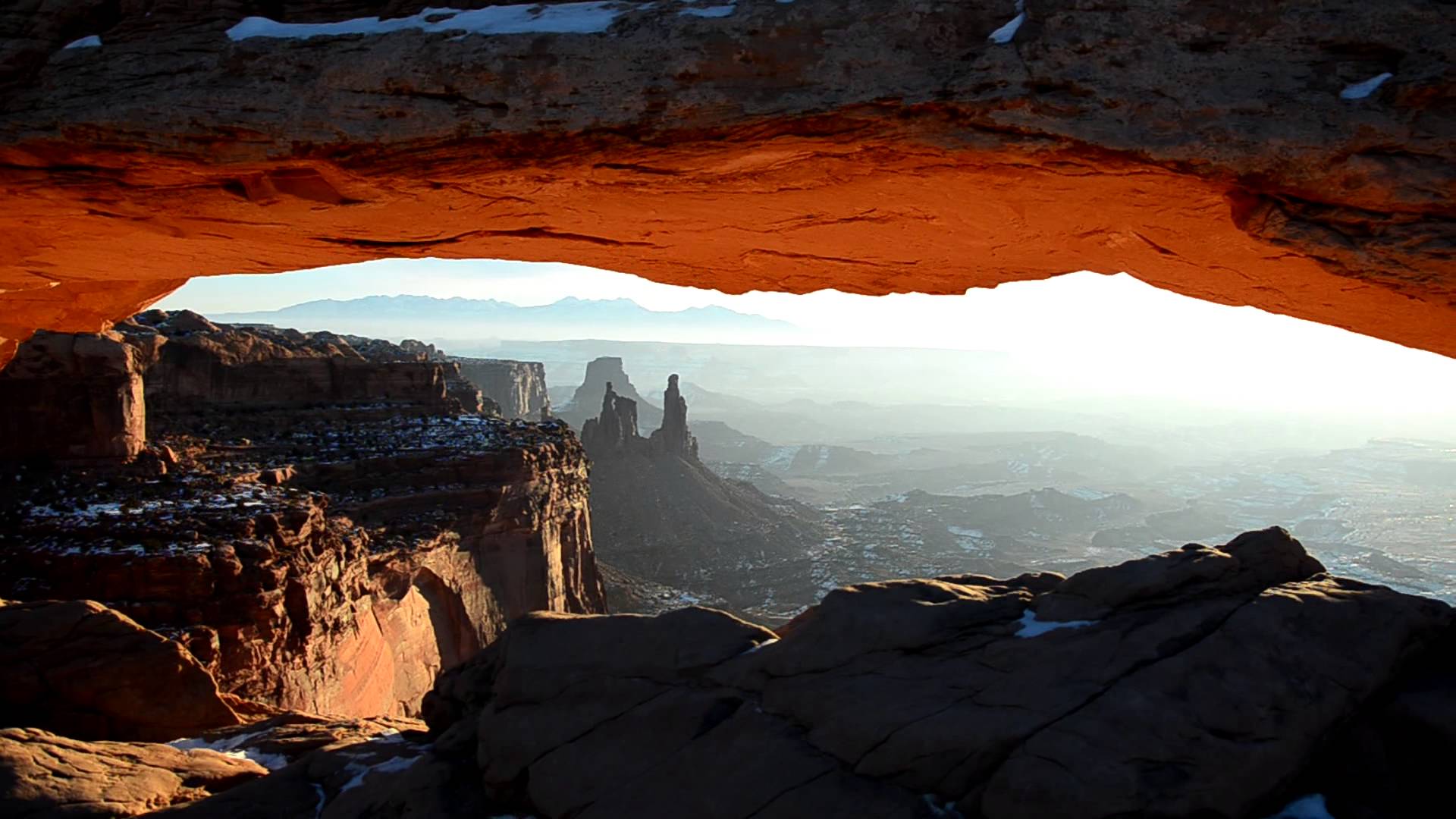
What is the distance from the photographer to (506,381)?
120875 millimetres

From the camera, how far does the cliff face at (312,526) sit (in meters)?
15.9

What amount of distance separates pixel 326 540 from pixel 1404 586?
77561 mm

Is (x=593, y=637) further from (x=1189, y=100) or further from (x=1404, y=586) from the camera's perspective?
(x=1404, y=586)

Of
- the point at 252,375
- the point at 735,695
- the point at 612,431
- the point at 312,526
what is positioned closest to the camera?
the point at 735,695

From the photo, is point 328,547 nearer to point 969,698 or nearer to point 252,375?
point 969,698

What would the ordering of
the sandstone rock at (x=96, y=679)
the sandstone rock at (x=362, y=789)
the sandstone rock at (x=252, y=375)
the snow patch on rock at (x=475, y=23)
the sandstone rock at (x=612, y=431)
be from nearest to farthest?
the sandstone rock at (x=362, y=789) → the snow patch on rock at (x=475, y=23) → the sandstone rock at (x=96, y=679) → the sandstone rock at (x=252, y=375) → the sandstone rock at (x=612, y=431)

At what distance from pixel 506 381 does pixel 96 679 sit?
11441 cm

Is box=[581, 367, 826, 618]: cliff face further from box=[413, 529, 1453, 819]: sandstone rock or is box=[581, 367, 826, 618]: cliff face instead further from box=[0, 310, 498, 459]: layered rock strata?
box=[413, 529, 1453, 819]: sandstone rock

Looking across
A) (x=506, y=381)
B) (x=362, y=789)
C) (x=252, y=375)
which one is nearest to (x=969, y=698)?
(x=362, y=789)

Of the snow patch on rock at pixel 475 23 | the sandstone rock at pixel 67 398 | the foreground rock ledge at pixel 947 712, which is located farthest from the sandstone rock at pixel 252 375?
the foreground rock ledge at pixel 947 712

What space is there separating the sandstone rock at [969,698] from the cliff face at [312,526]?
1130 centimetres

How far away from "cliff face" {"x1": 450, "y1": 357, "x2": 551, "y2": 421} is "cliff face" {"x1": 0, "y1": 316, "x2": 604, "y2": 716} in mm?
69013

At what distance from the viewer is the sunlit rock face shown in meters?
6.43

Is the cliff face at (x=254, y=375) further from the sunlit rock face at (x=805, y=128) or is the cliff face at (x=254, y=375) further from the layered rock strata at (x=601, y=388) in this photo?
the layered rock strata at (x=601, y=388)
